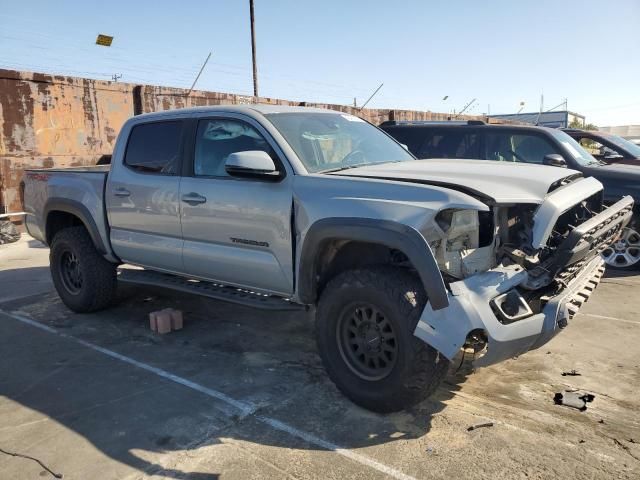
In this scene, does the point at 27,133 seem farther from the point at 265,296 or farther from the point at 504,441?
the point at 504,441

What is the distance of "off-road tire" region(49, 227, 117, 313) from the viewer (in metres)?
5.57

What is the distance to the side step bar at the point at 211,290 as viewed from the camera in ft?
13.1

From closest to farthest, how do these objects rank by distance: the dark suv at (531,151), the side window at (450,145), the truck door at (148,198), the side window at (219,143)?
1. the side window at (219,143)
2. the truck door at (148,198)
3. the dark suv at (531,151)
4. the side window at (450,145)

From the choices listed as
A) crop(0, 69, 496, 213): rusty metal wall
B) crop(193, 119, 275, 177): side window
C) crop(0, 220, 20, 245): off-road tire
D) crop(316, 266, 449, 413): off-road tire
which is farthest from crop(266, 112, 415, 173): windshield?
crop(0, 69, 496, 213): rusty metal wall

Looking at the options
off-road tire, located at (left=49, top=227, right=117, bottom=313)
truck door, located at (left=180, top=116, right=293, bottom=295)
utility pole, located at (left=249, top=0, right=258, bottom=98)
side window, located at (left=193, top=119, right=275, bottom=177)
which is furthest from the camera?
utility pole, located at (left=249, top=0, right=258, bottom=98)

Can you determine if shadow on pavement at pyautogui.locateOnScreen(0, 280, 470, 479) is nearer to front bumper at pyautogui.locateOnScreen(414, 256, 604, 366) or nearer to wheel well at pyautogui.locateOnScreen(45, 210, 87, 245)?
front bumper at pyautogui.locateOnScreen(414, 256, 604, 366)

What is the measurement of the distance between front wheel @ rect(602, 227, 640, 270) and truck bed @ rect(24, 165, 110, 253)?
6331 mm

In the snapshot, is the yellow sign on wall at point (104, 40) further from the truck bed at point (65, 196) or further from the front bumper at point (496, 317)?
Result: the front bumper at point (496, 317)

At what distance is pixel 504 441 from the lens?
313 cm

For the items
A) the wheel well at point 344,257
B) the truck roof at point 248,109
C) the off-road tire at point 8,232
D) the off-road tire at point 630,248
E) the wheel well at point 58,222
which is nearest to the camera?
the wheel well at point 344,257

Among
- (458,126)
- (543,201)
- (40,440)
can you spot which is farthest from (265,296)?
(458,126)

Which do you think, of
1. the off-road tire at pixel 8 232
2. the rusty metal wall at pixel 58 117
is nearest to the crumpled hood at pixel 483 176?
the off-road tire at pixel 8 232

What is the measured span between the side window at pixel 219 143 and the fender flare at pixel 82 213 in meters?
1.58

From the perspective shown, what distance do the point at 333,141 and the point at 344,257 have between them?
3.55ft
